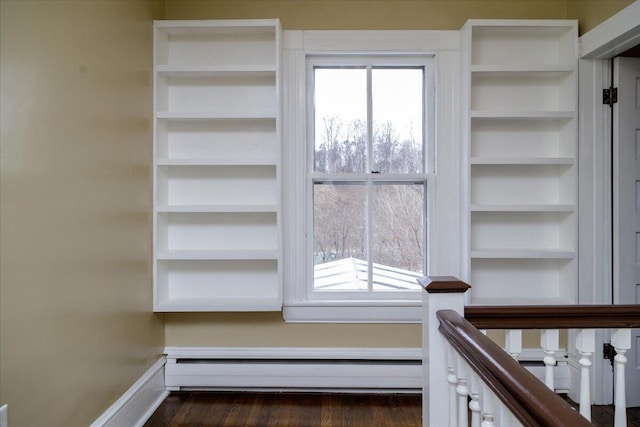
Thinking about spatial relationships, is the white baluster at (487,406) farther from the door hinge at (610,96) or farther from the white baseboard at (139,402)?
the door hinge at (610,96)

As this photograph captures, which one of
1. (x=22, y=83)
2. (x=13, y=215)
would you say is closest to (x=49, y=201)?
(x=13, y=215)

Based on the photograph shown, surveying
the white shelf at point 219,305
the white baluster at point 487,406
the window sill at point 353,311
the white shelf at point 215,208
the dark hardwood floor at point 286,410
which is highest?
the white shelf at point 215,208

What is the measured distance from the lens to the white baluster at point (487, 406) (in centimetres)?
91

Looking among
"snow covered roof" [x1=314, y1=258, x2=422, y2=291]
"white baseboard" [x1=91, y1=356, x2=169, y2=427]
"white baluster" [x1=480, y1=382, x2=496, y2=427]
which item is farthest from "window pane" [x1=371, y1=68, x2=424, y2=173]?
"white baseboard" [x1=91, y1=356, x2=169, y2=427]

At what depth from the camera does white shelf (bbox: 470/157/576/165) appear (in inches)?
88.5

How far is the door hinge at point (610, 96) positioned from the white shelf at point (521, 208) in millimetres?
643

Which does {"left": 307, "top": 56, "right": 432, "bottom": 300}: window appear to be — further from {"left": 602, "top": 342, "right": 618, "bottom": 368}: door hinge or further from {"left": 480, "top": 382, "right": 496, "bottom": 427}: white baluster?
{"left": 480, "top": 382, "right": 496, "bottom": 427}: white baluster

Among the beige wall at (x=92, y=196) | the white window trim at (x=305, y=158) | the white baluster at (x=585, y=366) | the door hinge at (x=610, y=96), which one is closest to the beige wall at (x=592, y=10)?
the beige wall at (x=92, y=196)

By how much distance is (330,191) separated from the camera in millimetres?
2473

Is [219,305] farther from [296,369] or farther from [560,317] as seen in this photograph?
[560,317]

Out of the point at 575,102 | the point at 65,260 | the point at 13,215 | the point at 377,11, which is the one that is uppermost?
the point at 377,11

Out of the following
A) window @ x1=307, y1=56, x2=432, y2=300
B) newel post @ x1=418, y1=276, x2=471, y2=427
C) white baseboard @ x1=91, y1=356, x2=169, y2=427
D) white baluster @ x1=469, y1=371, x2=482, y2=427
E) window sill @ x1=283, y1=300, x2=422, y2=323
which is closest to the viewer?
white baluster @ x1=469, y1=371, x2=482, y2=427

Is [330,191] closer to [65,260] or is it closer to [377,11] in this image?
[377,11]

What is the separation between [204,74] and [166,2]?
560 millimetres
